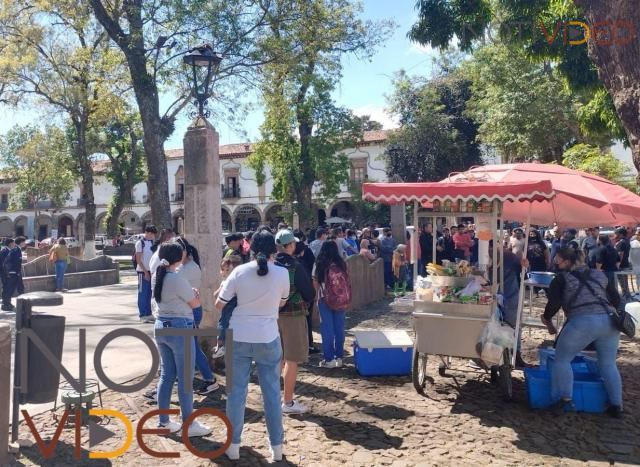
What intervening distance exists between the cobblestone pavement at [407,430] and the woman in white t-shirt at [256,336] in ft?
1.05

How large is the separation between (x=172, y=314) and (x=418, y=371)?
99.3 inches

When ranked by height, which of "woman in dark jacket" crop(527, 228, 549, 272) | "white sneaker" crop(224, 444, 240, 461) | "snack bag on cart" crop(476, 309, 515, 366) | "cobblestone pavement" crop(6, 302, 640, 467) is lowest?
"cobblestone pavement" crop(6, 302, 640, 467)

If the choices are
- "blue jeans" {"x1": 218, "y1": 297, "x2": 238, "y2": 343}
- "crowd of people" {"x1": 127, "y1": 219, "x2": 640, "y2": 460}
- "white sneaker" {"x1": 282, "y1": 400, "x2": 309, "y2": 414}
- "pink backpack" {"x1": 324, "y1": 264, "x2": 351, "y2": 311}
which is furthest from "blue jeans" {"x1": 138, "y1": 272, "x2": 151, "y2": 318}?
"white sneaker" {"x1": 282, "y1": 400, "x2": 309, "y2": 414}

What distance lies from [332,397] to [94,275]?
12110mm

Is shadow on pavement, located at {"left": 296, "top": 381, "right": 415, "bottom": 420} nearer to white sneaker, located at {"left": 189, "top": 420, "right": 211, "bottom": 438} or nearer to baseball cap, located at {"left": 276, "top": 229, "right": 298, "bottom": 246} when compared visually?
white sneaker, located at {"left": 189, "top": 420, "right": 211, "bottom": 438}

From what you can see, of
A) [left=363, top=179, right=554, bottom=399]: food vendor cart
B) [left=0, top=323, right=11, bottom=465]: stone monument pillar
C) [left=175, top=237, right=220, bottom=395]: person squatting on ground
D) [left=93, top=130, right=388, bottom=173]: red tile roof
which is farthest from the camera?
[left=93, top=130, right=388, bottom=173]: red tile roof

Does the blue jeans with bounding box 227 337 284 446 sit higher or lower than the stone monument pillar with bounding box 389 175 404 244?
lower

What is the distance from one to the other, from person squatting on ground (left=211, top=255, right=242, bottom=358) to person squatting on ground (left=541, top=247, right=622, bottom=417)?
2.79 meters

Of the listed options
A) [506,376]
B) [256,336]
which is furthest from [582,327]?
[256,336]

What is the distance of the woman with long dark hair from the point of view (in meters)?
4.27

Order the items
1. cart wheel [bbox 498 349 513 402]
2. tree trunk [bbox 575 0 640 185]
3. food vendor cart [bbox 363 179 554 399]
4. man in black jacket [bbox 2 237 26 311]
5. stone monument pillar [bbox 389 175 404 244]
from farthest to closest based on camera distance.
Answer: stone monument pillar [bbox 389 175 404 244]
man in black jacket [bbox 2 237 26 311]
tree trunk [bbox 575 0 640 185]
cart wheel [bbox 498 349 513 402]
food vendor cart [bbox 363 179 554 399]

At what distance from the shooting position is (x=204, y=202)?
22.0 ft

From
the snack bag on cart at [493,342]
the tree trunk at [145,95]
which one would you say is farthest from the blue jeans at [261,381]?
the tree trunk at [145,95]

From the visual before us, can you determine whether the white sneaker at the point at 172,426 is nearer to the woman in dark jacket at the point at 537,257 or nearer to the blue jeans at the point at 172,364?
the blue jeans at the point at 172,364
